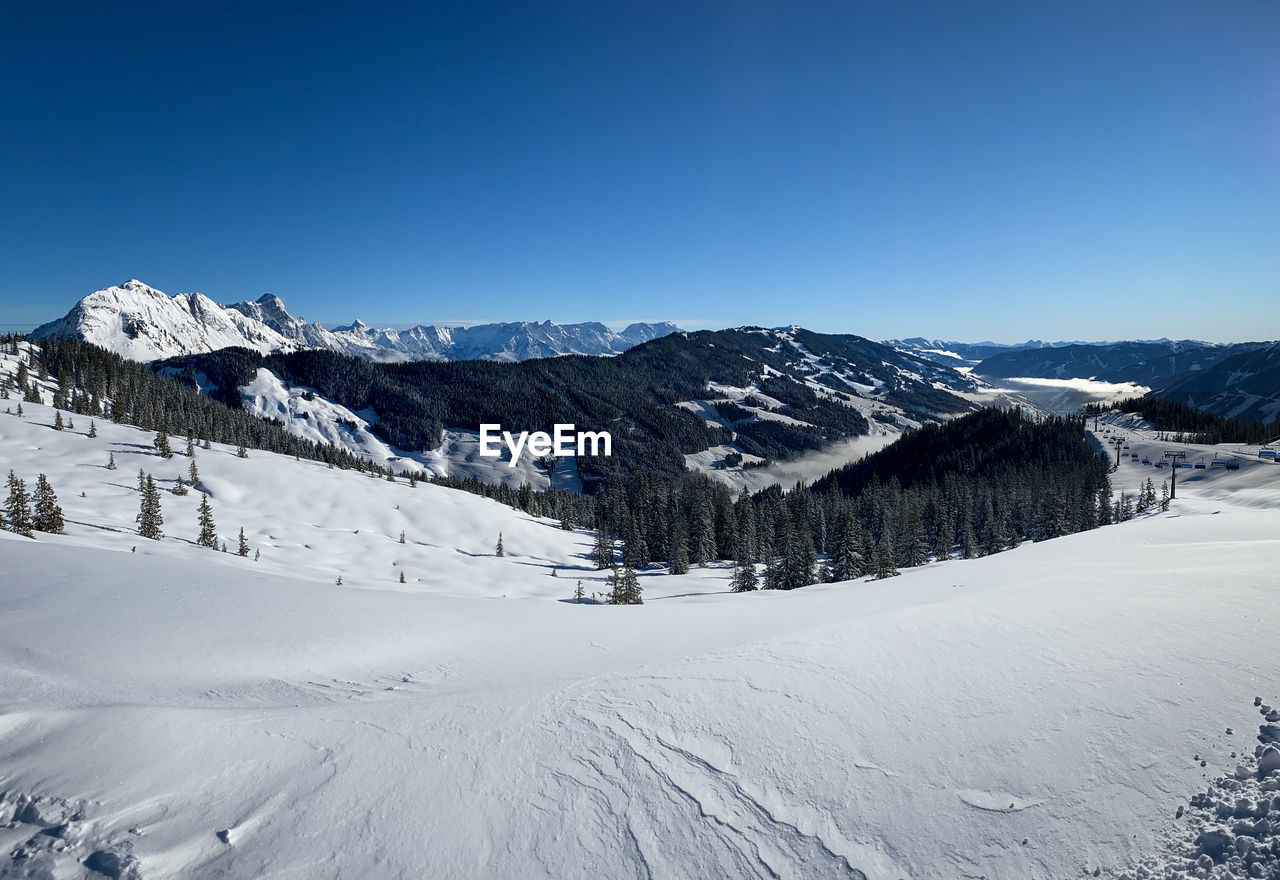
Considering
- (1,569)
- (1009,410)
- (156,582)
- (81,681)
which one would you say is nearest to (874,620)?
(81,681)

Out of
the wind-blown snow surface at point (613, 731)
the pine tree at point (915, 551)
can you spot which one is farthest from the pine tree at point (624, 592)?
the pine tree at point (915, 551)

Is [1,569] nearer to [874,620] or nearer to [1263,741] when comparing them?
[874,620]

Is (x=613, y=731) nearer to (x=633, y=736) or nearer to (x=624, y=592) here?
(x=633, y=736)

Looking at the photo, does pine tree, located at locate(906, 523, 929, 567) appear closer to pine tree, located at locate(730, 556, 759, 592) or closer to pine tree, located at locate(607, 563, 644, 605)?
pine tree, located at locate(730, 556, 759, 592)

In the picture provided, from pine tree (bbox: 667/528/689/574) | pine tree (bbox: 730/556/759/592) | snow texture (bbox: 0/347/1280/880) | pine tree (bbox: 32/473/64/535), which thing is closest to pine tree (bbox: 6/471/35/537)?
pine tree (bbox: 32/473/64/535)

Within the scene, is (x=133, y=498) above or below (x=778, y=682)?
below

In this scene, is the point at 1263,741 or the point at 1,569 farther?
the point at 1,569

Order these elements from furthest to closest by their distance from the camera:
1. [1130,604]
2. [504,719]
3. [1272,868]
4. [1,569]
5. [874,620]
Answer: [1,569], [874,620], [1130,604], [504,719], [1272,868]

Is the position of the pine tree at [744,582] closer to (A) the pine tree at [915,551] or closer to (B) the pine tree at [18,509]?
(A) the pine tree at [915,551]
